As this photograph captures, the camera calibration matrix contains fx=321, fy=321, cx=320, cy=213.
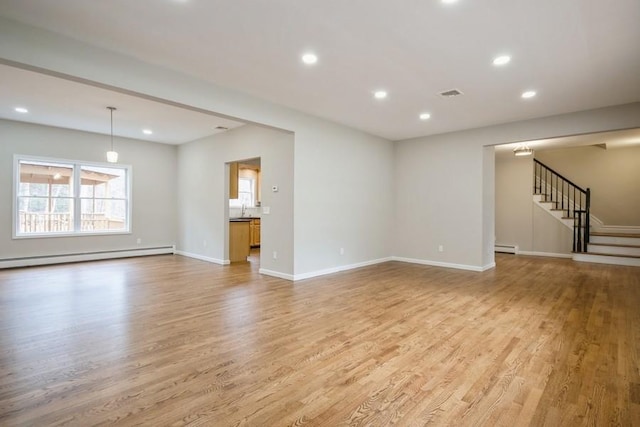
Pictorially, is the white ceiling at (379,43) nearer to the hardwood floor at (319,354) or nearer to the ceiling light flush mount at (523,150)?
the hardwood floor at (319,354)

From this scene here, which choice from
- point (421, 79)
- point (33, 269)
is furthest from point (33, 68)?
point (33, 269)

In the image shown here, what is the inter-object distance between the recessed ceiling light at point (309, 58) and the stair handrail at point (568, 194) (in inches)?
302

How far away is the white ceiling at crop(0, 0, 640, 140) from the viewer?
2686 mm

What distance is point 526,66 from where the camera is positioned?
3.69 metres

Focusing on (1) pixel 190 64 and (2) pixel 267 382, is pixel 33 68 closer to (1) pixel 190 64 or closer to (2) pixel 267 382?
(1) pixel 190 64

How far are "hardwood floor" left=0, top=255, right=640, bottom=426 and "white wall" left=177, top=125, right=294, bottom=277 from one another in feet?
3.48

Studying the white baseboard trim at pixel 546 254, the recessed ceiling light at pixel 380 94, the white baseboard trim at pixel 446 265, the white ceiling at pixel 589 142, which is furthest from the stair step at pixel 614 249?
the recessed ceiling light at pixel 380 94

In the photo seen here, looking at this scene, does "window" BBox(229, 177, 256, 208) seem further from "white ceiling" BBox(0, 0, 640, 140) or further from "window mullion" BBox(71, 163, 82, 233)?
"white ceiling" BBox(0, 0, 640, 140)

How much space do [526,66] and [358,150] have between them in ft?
11.3

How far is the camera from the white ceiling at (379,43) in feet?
8.81

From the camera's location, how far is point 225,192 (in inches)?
278

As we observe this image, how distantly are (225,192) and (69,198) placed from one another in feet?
11.7

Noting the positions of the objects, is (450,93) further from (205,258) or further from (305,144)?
(205,258)

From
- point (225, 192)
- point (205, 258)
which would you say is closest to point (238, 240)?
point (205, 258)
